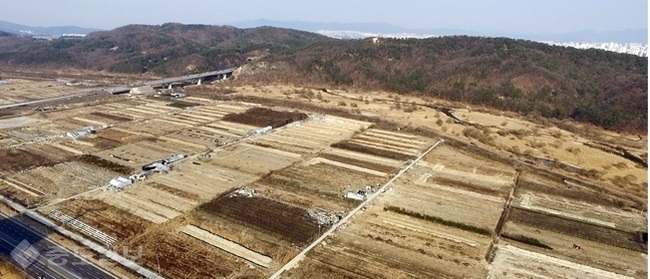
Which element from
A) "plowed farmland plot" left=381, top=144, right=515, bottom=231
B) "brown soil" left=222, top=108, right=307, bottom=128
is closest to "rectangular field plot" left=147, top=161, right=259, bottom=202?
"plowed farmland plot" left=381, top=144, right=515, bottom=231

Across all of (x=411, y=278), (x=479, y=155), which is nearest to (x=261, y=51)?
(x=479, y=155)

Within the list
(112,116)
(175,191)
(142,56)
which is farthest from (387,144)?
(142,56)

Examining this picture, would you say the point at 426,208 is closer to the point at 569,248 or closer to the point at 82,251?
the point at 569,248

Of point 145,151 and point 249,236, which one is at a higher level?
point 145,151

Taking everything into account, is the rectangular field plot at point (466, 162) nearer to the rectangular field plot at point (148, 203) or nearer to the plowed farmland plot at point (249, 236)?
the plowed farmland plot at point (249, 236)


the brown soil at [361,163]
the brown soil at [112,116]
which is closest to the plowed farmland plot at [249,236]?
the brown soil at [361,163]

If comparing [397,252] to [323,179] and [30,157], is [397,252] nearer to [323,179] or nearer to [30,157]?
[323,179]
